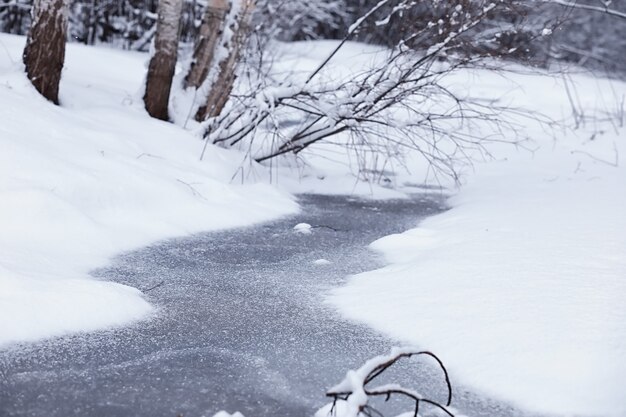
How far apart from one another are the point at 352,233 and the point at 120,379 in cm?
287

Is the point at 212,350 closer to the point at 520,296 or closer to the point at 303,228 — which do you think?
the point at 520,296

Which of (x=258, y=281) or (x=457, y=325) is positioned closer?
(x=457, y=325)

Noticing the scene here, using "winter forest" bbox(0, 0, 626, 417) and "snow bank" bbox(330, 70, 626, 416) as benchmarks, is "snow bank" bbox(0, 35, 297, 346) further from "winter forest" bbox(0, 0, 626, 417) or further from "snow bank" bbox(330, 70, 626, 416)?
"snow bank" bbox(330, 70, 626, 416)

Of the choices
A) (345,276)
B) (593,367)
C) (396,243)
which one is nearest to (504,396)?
(593,367)

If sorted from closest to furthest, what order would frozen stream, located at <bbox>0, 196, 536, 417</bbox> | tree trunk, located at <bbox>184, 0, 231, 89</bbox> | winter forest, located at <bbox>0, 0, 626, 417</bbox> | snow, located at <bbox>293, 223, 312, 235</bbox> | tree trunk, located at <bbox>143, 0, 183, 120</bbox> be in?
frozen stream, located at <bbox>0, 196, 536, 417</bbox>
winter forest, located at <bbox>0, 0, 626, 417</bbox>
snow, located at <bbox>293, 223, 312, 235</bbox>
tree trunk, located at <bbox>143, 0, 183, 120</bbox>
tree trunk, located at <bbox>184, 0, 231, 89</bbox>

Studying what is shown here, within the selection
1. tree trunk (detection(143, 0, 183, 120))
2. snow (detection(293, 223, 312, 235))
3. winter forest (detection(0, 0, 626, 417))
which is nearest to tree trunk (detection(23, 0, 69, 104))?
winter forest (detection(0, 0, 626, 417))

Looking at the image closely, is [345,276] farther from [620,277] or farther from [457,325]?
[620,277]

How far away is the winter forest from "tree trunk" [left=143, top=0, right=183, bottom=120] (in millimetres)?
23

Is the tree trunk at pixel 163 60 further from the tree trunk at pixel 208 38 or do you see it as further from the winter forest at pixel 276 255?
the tree trunk at pixel 208 38

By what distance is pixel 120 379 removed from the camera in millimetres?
2820

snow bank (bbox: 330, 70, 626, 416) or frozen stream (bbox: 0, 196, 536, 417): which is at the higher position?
snow bank (bbox: 330, 70, 626, 416)

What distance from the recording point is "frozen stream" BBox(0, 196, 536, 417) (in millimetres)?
2668

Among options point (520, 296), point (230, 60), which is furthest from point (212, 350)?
point (230, 60)

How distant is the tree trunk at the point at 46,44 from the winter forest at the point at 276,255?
0.01m
